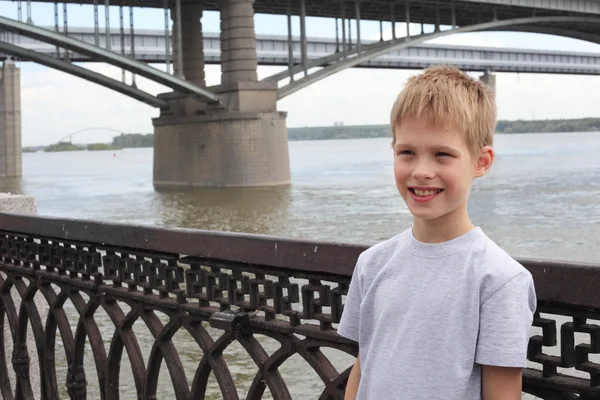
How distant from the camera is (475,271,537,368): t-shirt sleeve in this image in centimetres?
165

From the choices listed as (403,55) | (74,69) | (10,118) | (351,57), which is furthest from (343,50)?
(10,118)

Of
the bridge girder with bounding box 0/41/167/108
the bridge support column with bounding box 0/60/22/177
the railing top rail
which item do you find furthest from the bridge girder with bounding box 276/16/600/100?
the railing top rail

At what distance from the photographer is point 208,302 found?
8.57ft

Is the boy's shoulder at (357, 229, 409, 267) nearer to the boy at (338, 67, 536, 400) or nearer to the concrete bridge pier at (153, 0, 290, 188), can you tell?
the boy at (338, 67, 536, 400)

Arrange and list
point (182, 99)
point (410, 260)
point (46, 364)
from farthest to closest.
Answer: point (182, 99), point (46, 364), point (410, 260)

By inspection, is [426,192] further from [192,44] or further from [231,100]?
[192,44]

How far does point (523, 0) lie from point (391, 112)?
143ft

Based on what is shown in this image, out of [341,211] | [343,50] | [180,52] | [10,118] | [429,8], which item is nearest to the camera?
[341,211]

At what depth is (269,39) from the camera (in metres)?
57.3

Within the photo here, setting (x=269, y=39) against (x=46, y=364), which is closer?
(x=46, y=364)

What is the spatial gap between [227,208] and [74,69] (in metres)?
7.66

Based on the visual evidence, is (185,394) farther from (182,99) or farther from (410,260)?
(182,99)

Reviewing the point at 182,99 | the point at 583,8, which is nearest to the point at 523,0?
the point at 583,8

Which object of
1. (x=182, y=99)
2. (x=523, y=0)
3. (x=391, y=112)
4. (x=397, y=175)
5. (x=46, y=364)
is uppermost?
(x=523, y=0)
